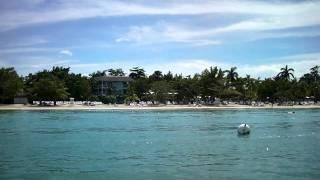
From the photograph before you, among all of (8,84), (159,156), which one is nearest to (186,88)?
(8,84)

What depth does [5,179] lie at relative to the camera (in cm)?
2777

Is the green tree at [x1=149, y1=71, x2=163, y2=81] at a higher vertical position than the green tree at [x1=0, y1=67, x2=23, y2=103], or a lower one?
higher

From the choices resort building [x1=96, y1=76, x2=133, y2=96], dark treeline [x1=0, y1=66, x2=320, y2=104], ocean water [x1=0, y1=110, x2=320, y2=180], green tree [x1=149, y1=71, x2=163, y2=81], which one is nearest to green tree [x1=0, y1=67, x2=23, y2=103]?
dark treeline [x1=0, y1=66, x2=320, y2=104]

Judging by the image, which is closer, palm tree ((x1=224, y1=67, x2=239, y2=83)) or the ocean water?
the ocean water

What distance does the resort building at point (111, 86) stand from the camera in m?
182

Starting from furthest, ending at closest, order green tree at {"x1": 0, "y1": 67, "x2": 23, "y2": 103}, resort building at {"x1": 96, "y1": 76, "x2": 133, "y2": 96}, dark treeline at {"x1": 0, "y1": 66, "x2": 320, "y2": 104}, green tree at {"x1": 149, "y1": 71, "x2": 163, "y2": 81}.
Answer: resort building at {"x1": 96, "y1": 76, "x2": 133, "y2": 96} → green tree at {"x1": 149, "y1": 71, "x2": 163, "y2": 81} → dark treeline at {"x1": 0, "y1": 66, "x2": 320, "y2": 104} → green tree at {"x1": 0, "y1": 67, "x2": 23, "y2": 103}

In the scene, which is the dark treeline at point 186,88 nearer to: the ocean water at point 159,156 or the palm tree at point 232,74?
the palm tree at point 232,74

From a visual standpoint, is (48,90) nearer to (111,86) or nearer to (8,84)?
(8,84)

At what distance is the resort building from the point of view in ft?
597

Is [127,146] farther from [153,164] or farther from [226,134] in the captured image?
[226,134]

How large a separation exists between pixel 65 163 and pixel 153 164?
5748 millimetres

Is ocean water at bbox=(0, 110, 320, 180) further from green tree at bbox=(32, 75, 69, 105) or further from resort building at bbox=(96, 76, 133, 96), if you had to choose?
resort building at bbox=(96, 76, 133, 96)

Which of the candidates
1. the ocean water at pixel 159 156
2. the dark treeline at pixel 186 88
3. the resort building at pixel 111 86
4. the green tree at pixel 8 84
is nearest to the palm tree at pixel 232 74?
the dark treeline at pixel 186 88

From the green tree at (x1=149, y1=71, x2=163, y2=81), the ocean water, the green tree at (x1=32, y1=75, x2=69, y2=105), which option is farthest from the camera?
the green tree at (x1=149, y1=71, x2=163, y2=81)
